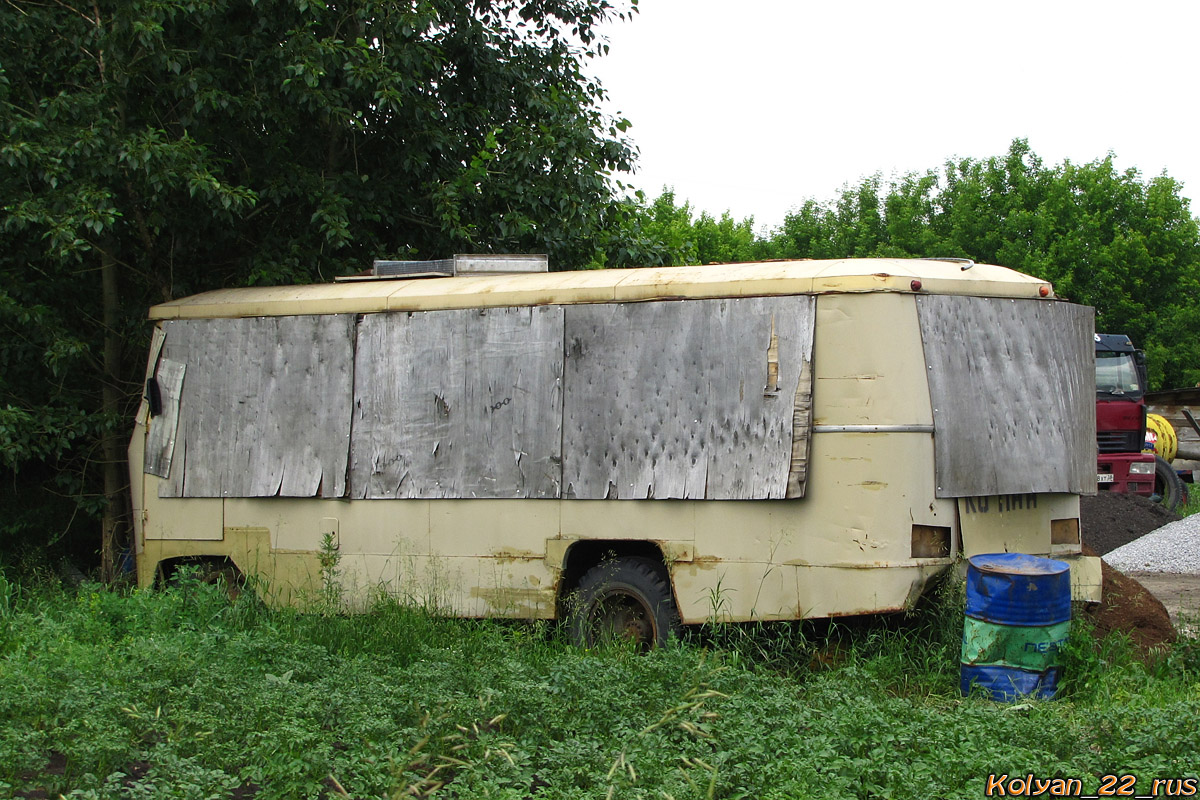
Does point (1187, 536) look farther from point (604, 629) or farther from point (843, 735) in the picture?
point (843, 735)

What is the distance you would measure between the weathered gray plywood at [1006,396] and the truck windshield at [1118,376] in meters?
11.8

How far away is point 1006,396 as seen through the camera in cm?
750

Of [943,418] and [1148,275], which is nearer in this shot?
[943,418]

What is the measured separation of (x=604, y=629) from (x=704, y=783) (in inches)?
127

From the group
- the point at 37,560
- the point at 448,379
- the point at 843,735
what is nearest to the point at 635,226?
the point at 448,379

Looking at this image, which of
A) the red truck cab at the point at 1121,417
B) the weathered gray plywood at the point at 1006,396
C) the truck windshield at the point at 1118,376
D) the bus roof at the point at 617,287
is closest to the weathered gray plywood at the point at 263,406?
the bus roof at the point at 617,287

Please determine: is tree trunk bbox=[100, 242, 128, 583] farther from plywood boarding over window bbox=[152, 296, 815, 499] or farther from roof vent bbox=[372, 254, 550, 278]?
roof vent bbox=[372, 254, 550, 278]

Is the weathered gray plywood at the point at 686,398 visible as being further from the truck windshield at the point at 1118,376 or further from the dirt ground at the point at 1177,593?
the truck windshield at the point at 1118,376

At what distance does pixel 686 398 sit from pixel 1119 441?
13553 millimetres

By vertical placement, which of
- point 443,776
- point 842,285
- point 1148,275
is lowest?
point 443,776

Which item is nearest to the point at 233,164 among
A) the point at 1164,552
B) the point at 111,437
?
the point at 111,437

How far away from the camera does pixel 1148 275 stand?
4041cm

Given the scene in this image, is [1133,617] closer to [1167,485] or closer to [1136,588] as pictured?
[1136,588]

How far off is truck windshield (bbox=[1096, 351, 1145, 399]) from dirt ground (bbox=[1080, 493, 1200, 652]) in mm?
1756
